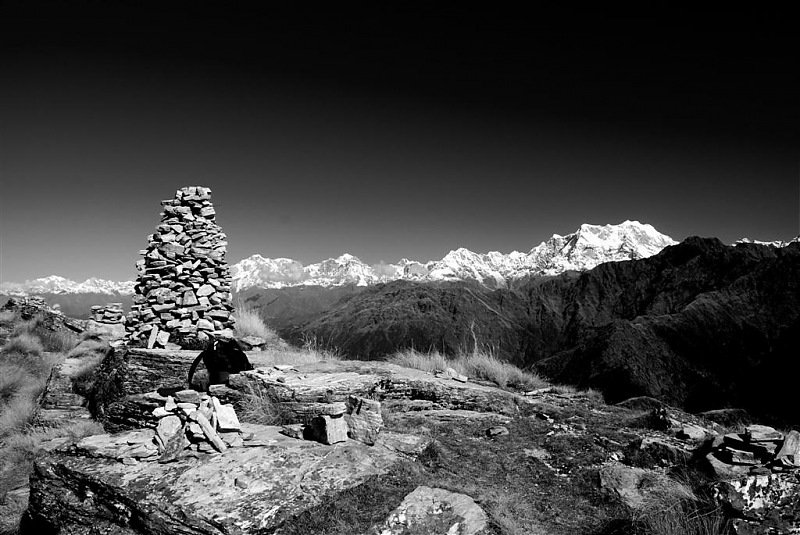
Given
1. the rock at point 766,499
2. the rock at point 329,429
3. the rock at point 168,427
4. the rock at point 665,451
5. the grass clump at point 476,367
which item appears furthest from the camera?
the grass clump at point 476,367

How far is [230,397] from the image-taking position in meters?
9.56

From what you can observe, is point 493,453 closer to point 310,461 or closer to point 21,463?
point 310,461

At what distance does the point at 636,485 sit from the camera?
680 cm

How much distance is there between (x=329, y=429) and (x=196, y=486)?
2.05 metres

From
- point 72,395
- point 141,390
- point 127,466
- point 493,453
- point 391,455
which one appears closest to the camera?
point 127,466

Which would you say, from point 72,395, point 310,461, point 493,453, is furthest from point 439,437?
point 72,395

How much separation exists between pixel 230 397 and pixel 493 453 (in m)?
5.94

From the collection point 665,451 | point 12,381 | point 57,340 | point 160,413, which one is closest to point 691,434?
point 665,451

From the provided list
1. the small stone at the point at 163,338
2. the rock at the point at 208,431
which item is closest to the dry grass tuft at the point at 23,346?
the small stone at the point at 163,338

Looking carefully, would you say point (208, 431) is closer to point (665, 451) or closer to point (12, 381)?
point (665, 451)

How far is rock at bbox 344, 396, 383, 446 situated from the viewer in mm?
7020

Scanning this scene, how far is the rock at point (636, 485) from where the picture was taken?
622 cm

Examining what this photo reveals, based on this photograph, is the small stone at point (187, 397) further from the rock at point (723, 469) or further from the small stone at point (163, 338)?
the rock at point (723, 469)

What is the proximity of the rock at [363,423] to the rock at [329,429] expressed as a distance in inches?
8.8
